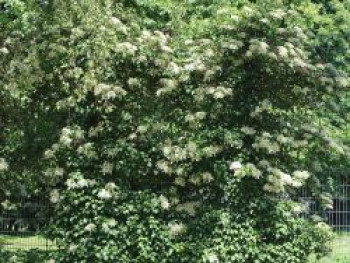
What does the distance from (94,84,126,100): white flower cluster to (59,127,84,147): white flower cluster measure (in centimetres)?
58

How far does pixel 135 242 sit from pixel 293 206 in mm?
2260

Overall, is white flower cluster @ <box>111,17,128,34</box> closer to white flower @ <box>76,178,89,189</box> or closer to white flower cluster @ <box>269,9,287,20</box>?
white flower cluster @ <box>269,9,287,20</box>

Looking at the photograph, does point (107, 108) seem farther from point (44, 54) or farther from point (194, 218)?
point (194, 218)

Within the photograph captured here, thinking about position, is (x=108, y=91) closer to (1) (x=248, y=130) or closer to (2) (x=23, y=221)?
(1) (x=248, y=130)

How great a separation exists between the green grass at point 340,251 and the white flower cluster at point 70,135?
4.13 m

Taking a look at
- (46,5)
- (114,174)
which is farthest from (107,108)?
(46,5)

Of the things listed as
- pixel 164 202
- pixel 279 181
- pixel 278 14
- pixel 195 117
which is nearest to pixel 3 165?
pixel 164 202

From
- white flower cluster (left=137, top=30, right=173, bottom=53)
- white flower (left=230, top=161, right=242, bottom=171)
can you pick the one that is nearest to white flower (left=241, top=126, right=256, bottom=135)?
white flower (left=230, top=161, right=242, bottom=171)

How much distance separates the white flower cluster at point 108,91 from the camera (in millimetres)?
7926

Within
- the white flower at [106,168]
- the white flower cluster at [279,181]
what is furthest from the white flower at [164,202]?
the white flower cluster at [279,181]

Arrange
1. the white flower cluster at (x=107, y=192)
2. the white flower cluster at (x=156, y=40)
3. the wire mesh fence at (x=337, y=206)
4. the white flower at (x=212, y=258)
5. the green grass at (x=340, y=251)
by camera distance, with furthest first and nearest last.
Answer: the green grass at (x=340, y=251) → the wire mesh fence at (x=337, y=206) → the white flower cluster at (x=156, y=40) → the white flower cluster at (x=107, y=192) → the white flower at (x=212, y=258)

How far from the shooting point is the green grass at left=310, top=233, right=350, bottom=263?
9.32 meters

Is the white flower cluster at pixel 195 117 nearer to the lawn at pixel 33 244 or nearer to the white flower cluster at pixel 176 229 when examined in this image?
the white flower cluster at pixel 176 229

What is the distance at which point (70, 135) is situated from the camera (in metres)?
7.99
